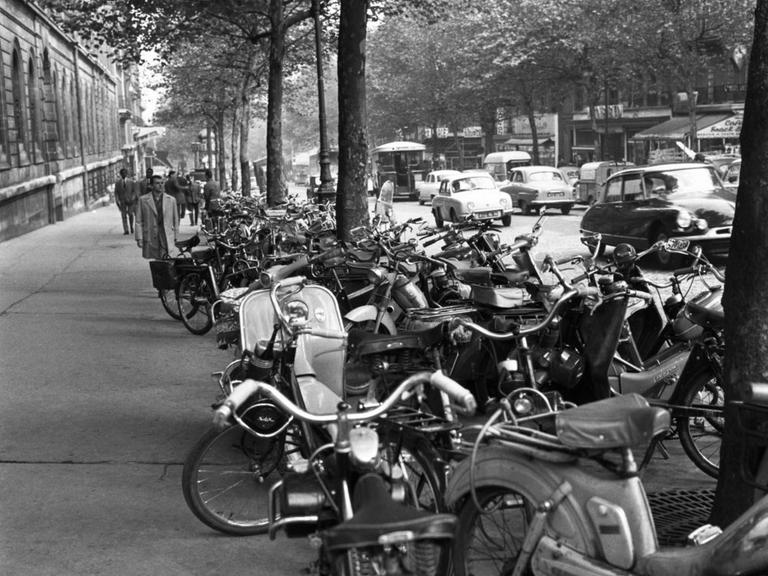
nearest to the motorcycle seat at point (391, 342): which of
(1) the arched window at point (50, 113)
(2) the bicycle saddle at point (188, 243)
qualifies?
(2) the bicycle saddle at point (188, 243)

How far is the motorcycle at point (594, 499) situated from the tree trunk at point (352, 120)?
9023 mm

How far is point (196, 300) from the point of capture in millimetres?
11750

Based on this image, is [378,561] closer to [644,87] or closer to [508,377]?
[508,377]

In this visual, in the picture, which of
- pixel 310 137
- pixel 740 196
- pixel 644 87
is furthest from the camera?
pixel 310 137

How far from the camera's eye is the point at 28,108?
1207 inches

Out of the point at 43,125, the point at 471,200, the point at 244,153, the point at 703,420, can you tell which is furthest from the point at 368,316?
the point at 244,153

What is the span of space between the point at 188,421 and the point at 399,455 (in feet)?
12.8

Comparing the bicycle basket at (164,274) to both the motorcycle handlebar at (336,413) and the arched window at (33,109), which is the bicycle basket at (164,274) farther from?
the arched window at (33,109)

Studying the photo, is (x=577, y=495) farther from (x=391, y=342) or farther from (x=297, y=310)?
(x=391, y=342)

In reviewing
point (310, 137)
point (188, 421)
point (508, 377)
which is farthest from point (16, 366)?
point (310, 137)

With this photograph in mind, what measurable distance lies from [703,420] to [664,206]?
40.7 ft

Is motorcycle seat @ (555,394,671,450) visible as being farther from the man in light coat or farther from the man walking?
the man walking

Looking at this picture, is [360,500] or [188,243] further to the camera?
[188,243]

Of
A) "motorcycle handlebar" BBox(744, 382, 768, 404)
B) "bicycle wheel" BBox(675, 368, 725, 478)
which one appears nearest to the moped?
"motorcycle handlebar" BBox(744, 382, 768, 404)
